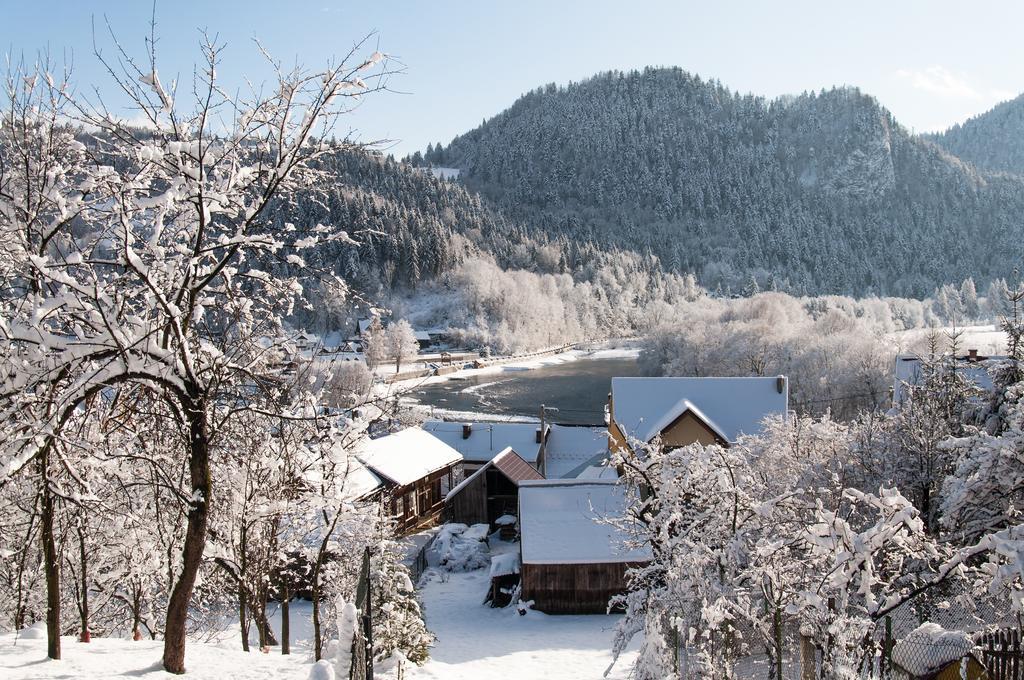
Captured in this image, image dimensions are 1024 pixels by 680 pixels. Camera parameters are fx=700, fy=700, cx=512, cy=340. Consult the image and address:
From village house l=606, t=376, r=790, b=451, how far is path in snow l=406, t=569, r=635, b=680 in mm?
9373

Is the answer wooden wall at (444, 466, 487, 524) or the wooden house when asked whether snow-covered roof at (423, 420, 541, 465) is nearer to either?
the wooden house

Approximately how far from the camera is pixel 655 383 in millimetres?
30141

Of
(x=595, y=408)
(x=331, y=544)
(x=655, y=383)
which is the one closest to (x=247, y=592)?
(x=331, y=544)

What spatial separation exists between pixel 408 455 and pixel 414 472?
1.31 metres

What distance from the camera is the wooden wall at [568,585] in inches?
829

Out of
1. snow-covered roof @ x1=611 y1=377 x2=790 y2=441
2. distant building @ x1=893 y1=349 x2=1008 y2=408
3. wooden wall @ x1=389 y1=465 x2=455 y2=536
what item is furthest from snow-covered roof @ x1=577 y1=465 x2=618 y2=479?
distant building @ x1=893 y1=349 x2=1008 y2=408

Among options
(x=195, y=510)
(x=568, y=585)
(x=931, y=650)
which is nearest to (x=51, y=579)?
(x=195, y=510)

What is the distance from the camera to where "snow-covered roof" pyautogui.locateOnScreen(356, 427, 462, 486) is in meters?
28.2

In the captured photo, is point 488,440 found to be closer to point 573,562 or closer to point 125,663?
point 573,562

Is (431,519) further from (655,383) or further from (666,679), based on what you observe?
(666,679)

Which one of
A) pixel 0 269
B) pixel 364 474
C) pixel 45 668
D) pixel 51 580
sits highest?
pixel 0 269

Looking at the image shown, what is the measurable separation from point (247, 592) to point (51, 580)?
14.5 feet

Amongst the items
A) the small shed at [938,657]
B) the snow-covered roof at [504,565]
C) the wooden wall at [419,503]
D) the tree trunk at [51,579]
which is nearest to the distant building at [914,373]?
the snow-covered roof at [504,565]

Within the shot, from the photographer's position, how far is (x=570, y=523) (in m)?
22.4
